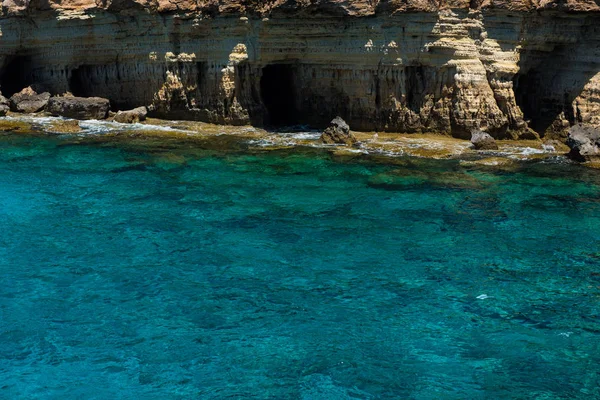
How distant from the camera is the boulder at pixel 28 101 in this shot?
32.8 meters

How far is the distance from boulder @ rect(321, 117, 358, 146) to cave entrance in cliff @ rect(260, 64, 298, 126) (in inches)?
143

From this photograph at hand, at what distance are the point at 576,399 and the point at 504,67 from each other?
51.2 feet

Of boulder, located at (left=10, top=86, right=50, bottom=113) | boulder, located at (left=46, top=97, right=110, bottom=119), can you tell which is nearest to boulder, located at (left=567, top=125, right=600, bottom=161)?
boulder, located at (left=46, top=97, right=110, bottom=119)

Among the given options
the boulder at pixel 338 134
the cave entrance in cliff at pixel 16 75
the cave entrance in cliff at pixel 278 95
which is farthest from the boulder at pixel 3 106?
the boulder at pixel 338 134

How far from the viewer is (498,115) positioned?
25844 mm

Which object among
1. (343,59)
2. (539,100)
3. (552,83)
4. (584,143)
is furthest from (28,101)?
(584,143)

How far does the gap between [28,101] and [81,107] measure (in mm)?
3122

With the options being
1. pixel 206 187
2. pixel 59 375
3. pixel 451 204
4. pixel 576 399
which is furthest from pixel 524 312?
pixel 206 187

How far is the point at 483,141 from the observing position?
24906 mm

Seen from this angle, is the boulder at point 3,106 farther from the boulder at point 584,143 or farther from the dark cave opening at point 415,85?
the boulder at point 584,143

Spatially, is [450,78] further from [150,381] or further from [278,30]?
[150,381]

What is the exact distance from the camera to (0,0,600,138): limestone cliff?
83.9 ft

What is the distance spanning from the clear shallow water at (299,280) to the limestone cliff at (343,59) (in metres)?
3.41

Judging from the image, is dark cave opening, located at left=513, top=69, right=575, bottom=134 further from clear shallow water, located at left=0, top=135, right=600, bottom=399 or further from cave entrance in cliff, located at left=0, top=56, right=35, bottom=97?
cave entrance in cliff, located at left=0, top=56, right=35, bottom=97
